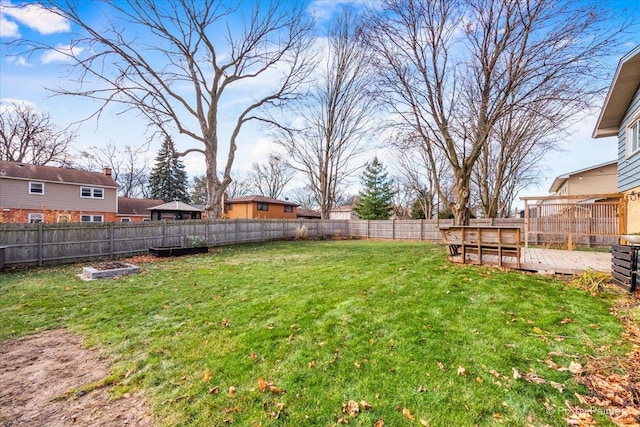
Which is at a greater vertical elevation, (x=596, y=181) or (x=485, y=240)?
(x=596, y=181)

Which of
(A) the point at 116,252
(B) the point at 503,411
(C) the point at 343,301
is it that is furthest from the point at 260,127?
(B) the point at 503,411

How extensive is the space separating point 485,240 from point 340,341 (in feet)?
16.2

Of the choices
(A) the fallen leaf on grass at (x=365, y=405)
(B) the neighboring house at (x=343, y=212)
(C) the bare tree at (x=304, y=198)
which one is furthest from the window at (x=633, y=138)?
(C) the bare tree at (x=304, y=198)

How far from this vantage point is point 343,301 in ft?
15.1

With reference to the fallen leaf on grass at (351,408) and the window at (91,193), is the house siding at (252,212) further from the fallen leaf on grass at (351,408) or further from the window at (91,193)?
the fallen leaf on grass at (351,408)

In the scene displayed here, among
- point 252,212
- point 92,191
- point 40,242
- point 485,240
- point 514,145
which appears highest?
point 514,145

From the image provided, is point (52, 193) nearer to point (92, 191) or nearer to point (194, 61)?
point (92, 191)

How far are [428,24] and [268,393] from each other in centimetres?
1142

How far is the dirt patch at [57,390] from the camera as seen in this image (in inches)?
88.3

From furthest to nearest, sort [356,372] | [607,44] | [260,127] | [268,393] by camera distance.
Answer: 1. [260,127]
2. [607,44]
3. [356,372]
4. [268,393]

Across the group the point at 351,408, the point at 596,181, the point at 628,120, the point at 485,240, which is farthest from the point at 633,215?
the point at 351,408

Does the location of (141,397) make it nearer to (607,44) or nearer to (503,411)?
(503,411)

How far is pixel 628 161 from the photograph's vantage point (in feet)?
25.6

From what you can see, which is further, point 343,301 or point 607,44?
point 607,44
